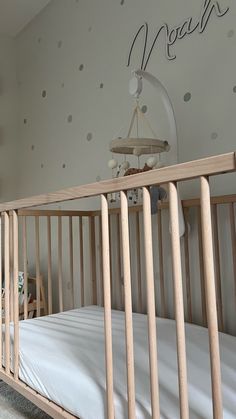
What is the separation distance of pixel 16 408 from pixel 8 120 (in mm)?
1944

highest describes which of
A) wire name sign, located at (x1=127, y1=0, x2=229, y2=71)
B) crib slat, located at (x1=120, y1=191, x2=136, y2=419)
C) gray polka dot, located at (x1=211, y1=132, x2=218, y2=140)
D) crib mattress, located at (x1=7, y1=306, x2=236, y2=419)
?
wire name sign, located at (x1=127, y1=0, x2=229, y2=71)

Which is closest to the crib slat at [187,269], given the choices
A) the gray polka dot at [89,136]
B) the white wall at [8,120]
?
the gray polka dot at [89,136]

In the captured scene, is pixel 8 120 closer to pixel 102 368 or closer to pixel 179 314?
pixel 102 368

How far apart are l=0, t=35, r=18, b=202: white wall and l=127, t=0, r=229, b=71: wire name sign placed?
47.2 inches

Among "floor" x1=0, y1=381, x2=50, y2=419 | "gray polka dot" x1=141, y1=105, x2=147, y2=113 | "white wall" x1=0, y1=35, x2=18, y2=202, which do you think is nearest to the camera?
"floor" x1=0, y1=381, x2=50, y2=419

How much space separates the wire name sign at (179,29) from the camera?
134 cm

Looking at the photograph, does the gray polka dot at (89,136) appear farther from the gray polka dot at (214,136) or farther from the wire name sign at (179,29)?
the gray polka dot at (214,136)

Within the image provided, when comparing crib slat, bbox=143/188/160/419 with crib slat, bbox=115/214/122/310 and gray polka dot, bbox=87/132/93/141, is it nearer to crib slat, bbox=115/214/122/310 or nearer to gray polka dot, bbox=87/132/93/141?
crib slat, bbox=115/214/122/310

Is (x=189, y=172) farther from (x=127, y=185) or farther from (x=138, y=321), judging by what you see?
(x=138, y=321)

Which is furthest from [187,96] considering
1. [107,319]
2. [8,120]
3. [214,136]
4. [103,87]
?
[8,120]

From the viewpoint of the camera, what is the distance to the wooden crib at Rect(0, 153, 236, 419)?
0.58m

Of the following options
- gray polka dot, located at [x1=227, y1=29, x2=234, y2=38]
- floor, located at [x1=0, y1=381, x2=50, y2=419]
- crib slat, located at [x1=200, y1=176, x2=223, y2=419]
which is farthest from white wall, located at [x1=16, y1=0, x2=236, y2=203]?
floor, located at [x1=0, y1=381, x2=50, y2=419]

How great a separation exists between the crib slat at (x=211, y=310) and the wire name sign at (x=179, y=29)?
1.05m

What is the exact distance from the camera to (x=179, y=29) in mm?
1469
